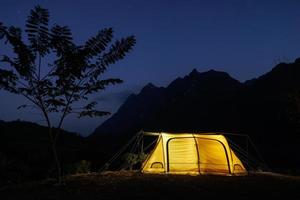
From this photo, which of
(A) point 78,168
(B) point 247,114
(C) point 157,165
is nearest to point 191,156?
(C) point 157,165

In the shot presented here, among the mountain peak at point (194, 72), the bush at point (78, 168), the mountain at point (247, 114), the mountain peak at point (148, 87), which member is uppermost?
the mountain peak at point (148, 87)

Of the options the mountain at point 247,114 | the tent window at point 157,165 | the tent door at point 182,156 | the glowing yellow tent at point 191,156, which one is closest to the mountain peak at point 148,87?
the mountain at point 247,114

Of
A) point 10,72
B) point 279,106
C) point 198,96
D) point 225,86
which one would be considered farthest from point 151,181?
point 225,86

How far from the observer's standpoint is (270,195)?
31.2 ft

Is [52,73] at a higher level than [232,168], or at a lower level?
higher

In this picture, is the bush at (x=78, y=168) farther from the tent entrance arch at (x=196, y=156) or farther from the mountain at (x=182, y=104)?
the mountain at (x=182, y=104)

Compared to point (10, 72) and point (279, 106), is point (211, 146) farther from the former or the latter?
point (279, 106)

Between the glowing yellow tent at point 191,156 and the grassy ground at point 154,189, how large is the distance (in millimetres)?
2383

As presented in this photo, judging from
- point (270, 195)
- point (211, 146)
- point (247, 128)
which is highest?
point (247, 128)

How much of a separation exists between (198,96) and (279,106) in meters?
32.5

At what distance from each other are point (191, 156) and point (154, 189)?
197 inches

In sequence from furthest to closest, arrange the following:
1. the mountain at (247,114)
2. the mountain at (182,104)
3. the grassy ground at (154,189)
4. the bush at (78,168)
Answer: the mountain at (182,104) → the mountain at (247,114) → the bush at (78,168) → the grassy ground at (154,189)

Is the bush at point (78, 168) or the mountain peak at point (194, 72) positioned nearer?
the bush at point (78, 168)

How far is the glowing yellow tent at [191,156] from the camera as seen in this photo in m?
14.6
